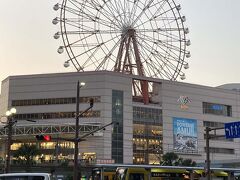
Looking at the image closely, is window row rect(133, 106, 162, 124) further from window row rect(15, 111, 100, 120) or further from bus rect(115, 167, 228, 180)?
bus rect(115, 167, 228, 180)

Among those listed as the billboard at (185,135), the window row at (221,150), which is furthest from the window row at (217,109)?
the window row at (221,150)

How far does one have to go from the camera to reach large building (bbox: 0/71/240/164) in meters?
94.6

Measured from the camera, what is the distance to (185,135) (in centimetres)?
10525

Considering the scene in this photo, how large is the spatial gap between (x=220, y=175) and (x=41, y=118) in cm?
5801

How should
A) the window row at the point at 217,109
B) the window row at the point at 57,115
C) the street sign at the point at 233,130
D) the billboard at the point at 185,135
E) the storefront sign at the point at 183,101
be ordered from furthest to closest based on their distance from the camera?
the window row at the point at 217,109 < the storefront sign at the point at 183,101 < the billboard at the point at 185,135 < the window row at the point at 57,115 < the street sign at the point at 233,130

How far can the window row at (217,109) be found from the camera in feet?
364

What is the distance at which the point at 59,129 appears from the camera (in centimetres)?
9212

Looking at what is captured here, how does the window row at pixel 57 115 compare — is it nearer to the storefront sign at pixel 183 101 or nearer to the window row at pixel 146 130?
the window row at pixel 146 130

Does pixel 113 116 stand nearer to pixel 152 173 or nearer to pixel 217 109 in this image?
pixel 217 109

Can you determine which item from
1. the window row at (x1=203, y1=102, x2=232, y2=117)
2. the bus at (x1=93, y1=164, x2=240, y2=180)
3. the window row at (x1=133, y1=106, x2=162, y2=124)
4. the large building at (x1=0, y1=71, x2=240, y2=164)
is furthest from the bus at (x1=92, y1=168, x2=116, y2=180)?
the window row at (x1=203, y1=102, x2=232, y2=117)

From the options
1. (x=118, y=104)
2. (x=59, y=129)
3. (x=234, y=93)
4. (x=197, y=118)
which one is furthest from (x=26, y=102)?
(x=234, y=93)

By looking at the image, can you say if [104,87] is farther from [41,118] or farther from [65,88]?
[41,118]

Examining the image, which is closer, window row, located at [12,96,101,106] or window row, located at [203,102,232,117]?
window row, located at [12,96,101,106]

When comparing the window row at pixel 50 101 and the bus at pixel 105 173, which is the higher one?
the window row at pixel 50 101
